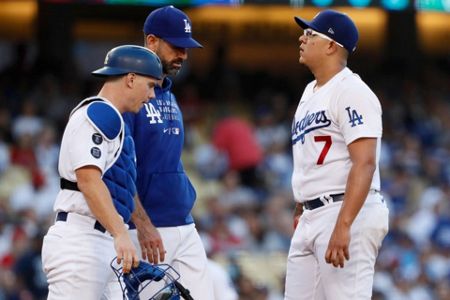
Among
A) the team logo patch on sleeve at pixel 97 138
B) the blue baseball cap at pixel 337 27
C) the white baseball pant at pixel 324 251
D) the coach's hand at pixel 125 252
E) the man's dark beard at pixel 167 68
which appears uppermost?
the blue baseball cap at pixel 337 27

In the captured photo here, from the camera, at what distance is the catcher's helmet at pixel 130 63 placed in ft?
19.0

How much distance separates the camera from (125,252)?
543cm

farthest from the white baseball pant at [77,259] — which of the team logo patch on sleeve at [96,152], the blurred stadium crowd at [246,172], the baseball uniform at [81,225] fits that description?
the blurred stadium crowd at [246,172]

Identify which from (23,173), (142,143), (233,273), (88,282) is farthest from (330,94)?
(23,173)

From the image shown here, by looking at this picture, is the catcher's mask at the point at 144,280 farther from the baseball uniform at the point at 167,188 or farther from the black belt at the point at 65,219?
the baseball uniform at the point at 167,188

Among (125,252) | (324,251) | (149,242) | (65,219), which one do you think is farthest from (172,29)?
(125,252)

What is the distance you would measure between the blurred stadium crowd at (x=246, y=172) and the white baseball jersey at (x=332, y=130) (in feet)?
16.4

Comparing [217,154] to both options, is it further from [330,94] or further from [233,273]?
[330,94]

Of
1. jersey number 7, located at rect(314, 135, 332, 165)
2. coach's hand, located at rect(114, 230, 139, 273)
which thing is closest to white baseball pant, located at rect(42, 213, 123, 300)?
coach's hand, located at rect(114, 230, 139, 273)

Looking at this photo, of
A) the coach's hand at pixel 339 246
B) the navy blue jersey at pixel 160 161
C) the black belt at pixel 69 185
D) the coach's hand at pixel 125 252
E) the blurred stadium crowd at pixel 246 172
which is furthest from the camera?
the blurred stadium crowd at pixel 246 172

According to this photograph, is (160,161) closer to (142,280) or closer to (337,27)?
(142,280)

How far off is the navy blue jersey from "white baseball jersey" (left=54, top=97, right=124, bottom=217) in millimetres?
713

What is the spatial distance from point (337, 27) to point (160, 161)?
4.00 feet

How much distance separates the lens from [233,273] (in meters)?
12.1
